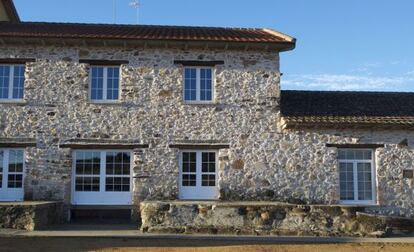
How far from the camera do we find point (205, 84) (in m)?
18.0

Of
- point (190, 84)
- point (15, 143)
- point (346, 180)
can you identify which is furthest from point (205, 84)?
point (15, 143)

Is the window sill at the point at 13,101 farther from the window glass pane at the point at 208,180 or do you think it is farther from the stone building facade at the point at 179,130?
the window glass pane at the point at 208,180

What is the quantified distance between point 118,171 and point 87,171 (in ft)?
3.25

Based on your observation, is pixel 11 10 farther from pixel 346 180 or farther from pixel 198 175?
pixel 346 180

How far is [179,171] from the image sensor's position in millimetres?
17578

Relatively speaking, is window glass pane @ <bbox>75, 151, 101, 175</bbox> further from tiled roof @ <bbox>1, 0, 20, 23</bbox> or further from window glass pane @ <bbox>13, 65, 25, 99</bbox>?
tiled roof @ <bbox>1, 0, 20, 23</bbox>

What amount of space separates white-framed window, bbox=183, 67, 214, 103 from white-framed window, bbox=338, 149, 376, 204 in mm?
4806

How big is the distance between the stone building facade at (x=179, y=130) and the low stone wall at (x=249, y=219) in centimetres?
256

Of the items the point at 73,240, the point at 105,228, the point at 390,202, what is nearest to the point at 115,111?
the point at 105,228

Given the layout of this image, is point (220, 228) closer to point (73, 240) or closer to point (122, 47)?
A: point (73, 240)

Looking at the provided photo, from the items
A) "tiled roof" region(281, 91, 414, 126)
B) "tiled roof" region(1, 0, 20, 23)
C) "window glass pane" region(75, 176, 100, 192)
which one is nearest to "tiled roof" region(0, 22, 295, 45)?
"tiled roof" region(281, 91, 414, 126)

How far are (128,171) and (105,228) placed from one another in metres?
2.68

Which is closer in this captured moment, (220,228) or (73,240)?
(73,240)

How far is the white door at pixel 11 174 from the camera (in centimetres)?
1717
